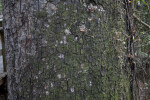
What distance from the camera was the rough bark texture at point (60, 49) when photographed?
1140mm

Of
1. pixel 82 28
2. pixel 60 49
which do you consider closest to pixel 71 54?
pixel 60 49

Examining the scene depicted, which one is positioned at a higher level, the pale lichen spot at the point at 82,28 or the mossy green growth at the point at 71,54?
the pale lichen spot at the point at 82,28

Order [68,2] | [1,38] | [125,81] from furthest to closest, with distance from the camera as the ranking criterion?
[1,38] < [125,81] < [68,2]

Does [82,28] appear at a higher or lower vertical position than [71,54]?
higher

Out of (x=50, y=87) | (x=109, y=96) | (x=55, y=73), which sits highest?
(x=55, y=73)

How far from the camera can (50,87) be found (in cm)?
115

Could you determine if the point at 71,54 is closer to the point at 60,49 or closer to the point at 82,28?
the point at 60,49

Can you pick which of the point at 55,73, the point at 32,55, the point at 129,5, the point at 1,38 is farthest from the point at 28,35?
the point at 1,38

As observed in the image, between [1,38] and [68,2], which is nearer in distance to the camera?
[68,2]

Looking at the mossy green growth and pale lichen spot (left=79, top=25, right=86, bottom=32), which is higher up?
pale lichen spot (left=79, top=25, right=86, bottom=32)

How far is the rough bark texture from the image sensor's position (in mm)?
1140

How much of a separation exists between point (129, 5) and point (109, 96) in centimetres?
82

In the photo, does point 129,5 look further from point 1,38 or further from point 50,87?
point 1,38

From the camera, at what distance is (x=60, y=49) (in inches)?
45.0
